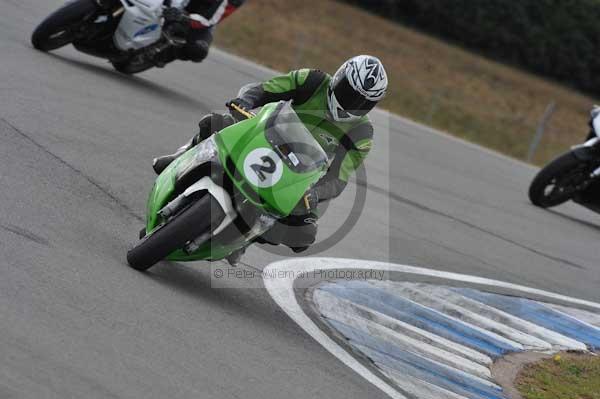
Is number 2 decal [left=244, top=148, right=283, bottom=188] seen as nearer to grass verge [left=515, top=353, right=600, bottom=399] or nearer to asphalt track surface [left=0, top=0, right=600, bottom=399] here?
asphalt track surface [left=0, top=0, right=600, bottom=399]

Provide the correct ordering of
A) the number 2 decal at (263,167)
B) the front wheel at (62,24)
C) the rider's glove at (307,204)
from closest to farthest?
1. the number 2 decal at (263,167)
2. the rider's glove at (307,204)
3. the front wheel at (62,24)

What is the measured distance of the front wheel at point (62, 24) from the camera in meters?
12.2

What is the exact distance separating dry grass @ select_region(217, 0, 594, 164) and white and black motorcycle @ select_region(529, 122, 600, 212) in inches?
425

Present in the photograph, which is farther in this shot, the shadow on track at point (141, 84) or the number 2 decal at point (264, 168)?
the shadow on track at point (141, 84)

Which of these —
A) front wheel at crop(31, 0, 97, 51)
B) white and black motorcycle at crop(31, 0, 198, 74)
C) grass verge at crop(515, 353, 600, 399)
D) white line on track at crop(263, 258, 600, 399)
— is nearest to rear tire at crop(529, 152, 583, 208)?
white line on track at crop(263, 258, 600, 399)

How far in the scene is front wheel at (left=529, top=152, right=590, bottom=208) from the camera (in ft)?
46.6

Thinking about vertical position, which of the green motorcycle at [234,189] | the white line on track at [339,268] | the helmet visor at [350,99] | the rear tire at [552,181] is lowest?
the rear tire at [552,181]

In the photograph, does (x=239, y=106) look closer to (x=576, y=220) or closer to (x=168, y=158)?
(x=168, y=158)

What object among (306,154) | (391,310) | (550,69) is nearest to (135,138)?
(391,310)

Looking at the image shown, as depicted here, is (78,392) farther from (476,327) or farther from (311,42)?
(311,42)

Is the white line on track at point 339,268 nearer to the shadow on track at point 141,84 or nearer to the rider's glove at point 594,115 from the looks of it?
the rider's glove at point 594,115

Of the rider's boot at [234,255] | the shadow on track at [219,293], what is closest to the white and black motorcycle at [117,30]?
the shadow on track at [219,293]

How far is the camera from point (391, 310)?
8.48 metres

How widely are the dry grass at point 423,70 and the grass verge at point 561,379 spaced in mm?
16552
